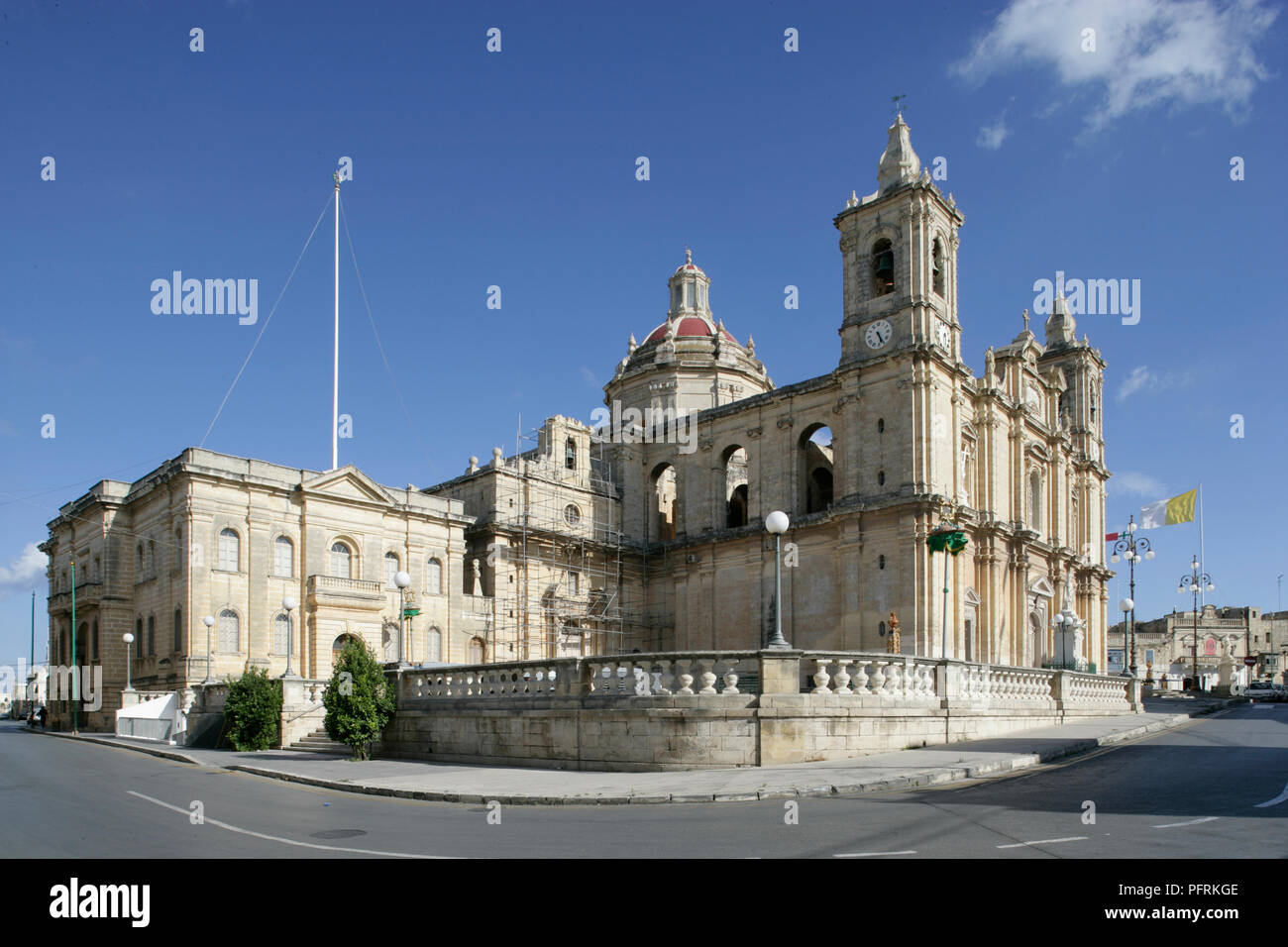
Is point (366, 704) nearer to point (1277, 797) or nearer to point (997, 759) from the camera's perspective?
point (997, 759)

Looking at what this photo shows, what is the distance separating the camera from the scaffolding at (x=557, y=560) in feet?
154

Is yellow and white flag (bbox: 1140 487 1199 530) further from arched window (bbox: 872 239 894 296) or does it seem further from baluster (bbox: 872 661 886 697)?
baluster (bbox: 872 661 886 697)

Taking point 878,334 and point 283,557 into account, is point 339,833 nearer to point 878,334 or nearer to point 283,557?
point 283,557

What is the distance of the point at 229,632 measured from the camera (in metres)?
37.5

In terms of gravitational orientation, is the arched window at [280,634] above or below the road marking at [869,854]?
below

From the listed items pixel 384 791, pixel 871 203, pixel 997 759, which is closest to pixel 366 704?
pixel 384 791

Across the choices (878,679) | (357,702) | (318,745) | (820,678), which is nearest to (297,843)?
(820,678)

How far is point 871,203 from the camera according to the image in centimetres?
4397

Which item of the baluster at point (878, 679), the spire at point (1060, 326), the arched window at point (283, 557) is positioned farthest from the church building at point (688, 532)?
the baluster at point (878, 679)

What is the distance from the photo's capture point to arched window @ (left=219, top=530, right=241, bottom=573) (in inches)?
1489

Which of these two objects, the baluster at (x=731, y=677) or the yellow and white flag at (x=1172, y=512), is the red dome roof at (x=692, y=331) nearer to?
the yellow and white flag at (x=1172, y=512)

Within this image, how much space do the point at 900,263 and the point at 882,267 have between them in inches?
61.3

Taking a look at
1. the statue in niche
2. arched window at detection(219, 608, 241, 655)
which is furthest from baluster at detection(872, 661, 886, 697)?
arched window at detection(219, 608, 241, 655)

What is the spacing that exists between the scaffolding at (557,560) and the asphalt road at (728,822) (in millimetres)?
30197
